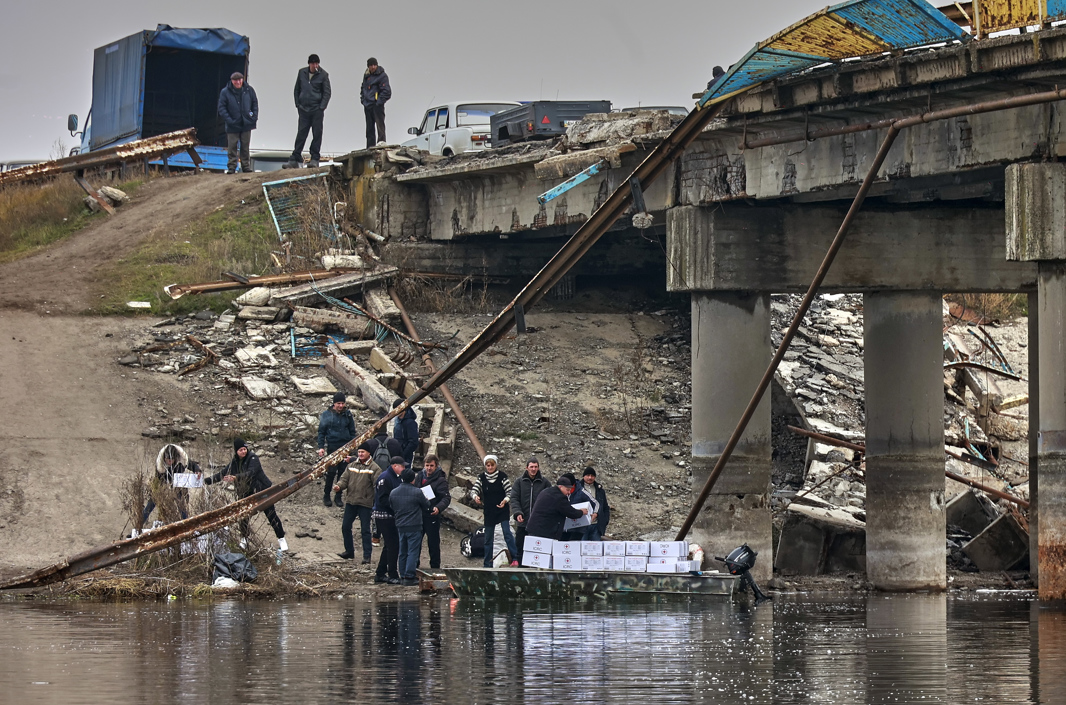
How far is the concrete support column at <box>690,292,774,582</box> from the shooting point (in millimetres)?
21375

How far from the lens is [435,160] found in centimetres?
3152

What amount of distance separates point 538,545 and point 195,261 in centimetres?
1571

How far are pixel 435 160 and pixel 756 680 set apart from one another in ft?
69.4

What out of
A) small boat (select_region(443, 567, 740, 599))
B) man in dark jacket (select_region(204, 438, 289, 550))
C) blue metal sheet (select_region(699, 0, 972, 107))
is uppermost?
blue metal sheet (select_region(699, 0, 972, 107))

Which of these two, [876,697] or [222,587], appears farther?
[222,587]

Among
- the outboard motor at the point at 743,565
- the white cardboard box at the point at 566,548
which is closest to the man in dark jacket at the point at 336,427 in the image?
the white cardboard box at the point at 566,548

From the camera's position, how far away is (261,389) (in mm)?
27062

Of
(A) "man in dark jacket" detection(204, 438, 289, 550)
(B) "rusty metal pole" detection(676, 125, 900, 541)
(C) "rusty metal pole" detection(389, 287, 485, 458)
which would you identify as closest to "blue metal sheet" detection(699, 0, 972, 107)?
(B) "rusty metal pole" detection(676, 125, 900, 541)

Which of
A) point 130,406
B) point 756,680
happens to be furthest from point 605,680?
point 130,406

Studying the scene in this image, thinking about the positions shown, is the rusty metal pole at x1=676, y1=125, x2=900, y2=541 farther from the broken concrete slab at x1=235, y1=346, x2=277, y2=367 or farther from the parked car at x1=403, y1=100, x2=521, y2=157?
the parked car at x1=403, y1=100, x2=521, y2=157

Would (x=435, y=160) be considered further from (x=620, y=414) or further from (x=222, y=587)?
(x=222, y=587)

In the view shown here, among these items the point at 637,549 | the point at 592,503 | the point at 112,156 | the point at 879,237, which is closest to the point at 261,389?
the point at 592,503

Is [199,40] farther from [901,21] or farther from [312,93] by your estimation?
[901,21]

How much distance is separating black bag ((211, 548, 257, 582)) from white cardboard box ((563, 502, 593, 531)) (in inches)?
155
